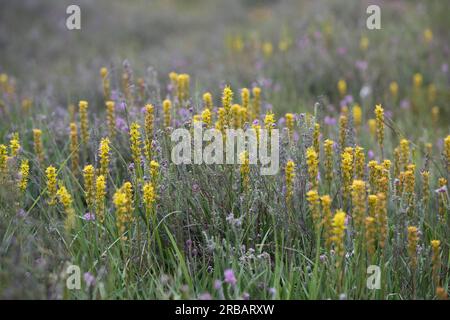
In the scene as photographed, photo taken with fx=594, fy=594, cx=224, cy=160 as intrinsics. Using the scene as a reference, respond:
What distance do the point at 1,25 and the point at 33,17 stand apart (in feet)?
2.25

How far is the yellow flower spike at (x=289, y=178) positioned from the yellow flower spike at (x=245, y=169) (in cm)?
18

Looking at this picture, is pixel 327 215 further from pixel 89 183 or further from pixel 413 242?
pixel 89 183

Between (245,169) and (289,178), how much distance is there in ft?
0.69

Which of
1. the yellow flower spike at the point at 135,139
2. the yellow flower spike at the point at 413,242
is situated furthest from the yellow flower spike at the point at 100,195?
the yellow flower spike at the point at 413,242

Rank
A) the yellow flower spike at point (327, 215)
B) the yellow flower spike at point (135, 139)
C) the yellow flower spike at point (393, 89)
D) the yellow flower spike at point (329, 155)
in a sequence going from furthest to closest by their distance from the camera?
1. the yellow flower spike at point (393, 89)
2. the yellow flower spike at point (329, 155)
3. the yellow flower spike at point (135, 139)
4. the yellow flower spike at point (327, 215)

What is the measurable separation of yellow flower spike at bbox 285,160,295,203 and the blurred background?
47.9 inches

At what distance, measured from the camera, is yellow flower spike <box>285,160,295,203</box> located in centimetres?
231

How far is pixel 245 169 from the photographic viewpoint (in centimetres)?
248

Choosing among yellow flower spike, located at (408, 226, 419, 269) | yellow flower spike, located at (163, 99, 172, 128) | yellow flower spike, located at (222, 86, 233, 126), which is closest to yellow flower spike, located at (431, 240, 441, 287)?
yellow flower spike, located at (408, 226, 419, 269)

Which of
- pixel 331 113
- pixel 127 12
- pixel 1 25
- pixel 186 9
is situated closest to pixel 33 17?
pixel 1 25

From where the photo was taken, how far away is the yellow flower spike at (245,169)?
2434mm

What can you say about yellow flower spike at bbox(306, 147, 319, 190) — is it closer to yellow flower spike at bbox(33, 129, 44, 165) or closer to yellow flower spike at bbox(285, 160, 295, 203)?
yellow flower spike at bbox(285, 160, 295, 203)

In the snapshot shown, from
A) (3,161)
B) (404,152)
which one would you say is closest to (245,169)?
(404,152)

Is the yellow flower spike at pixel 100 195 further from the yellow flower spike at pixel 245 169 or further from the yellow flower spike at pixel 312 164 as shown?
the yellow flower spike at pixel 312 164
